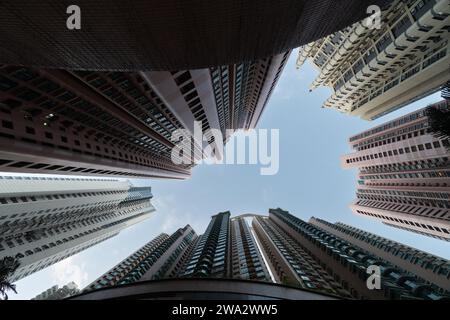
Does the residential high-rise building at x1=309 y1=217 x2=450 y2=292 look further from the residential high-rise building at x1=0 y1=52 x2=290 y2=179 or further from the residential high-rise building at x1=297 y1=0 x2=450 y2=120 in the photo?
the residential high-rise building at x1=0 y1=52 x2=290 y2=179

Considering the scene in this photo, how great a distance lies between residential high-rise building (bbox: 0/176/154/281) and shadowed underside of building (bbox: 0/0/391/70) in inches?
2804

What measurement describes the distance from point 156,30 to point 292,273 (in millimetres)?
49652

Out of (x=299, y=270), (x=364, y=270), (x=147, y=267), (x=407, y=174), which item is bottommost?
(x=147, y=267)

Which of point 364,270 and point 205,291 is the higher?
point 205,291

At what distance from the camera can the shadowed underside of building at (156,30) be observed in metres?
13.2

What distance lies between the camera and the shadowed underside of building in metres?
13.2

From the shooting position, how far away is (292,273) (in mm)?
51188

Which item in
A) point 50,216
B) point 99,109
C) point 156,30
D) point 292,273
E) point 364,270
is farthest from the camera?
point 50,216

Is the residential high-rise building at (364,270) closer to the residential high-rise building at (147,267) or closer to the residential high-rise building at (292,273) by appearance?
the residential high-rise building at (292,273)

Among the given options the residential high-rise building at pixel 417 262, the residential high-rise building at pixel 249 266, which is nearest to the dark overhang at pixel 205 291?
the residential high-rise building at pixel 249 266

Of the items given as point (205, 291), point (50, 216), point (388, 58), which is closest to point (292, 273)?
point (205, 291)

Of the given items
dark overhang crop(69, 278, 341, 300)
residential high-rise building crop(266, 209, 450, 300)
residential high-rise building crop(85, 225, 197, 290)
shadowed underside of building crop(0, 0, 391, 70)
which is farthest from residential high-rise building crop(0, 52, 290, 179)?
residential high-rise building crop(266, 209, 450, 300)

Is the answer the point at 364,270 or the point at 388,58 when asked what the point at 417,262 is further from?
the point at 388,58
